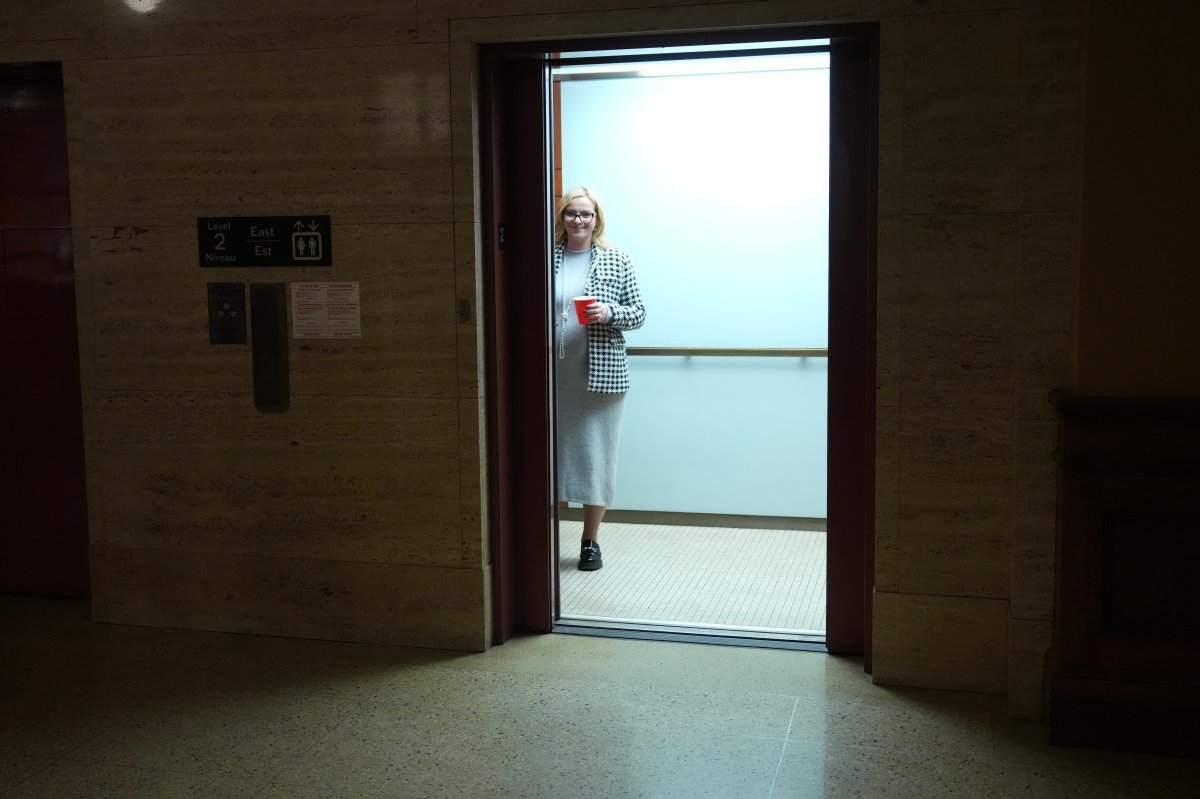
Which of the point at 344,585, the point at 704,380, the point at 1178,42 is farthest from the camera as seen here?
the point at 704,380

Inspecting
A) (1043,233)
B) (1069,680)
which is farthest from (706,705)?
(1043,233)

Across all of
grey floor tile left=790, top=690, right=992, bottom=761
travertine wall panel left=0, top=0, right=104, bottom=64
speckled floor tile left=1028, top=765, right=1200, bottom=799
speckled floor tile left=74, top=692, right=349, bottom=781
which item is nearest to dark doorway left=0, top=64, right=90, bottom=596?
travertine wall panel left=0, top=0, right=104, bottom=64

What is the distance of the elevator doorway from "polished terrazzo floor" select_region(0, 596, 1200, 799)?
1786 millimetres

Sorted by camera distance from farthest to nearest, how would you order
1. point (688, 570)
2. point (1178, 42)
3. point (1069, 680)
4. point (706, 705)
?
point (688, 570) → point (706, 705) → point (1069, 680) → point (1178, 42)

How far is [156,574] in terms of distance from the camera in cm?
469

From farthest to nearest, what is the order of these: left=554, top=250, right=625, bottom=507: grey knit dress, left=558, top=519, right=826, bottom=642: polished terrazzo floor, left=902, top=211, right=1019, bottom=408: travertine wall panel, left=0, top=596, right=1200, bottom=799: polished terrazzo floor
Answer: left=554, top=250, right=625, bottom=507: grey knit dress → left=558, top=519, right=826, bottom=642: polished terrazzo floor → left=902, top=211, right=1019, bottom=408: travertine wall panel → left=0, top=596, right=1200, bottom=799: polished terrazzo floor

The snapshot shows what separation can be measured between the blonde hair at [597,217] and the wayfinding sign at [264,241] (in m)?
1.24

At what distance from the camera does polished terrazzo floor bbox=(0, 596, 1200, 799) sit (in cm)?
328

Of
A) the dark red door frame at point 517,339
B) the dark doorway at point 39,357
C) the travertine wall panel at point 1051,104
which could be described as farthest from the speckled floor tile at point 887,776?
the dark doorway at point 39,357

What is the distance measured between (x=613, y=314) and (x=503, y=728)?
2115mm

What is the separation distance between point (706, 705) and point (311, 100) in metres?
2.56

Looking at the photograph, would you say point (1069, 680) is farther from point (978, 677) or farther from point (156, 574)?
point (156, 574)

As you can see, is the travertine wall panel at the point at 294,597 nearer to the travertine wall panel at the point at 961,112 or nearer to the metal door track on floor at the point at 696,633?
the metal door track on floor at the point at 696,633

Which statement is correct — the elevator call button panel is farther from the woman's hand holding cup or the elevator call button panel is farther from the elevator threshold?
the elevator threshold
